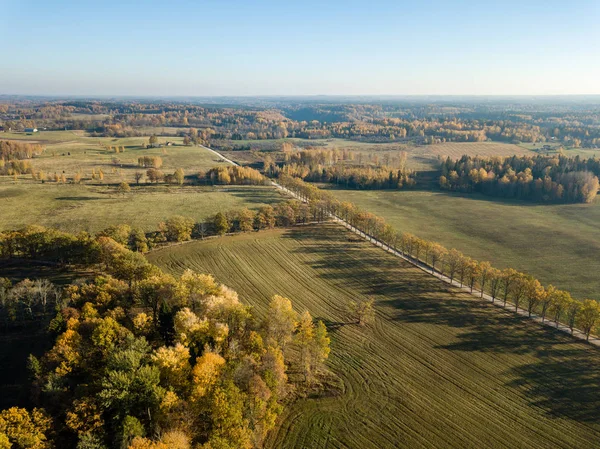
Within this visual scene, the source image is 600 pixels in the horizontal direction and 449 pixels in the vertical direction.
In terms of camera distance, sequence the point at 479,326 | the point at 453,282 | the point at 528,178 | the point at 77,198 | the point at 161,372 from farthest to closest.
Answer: the point at 528,178, the point at 77,198, the point at 453,282, the point at 479,326, the point at 161,372

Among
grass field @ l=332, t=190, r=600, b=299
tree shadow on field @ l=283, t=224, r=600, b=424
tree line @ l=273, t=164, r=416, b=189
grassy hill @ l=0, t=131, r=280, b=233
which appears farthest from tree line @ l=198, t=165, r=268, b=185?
tree shadow on field @ l=283, t=224, r=600, b=424

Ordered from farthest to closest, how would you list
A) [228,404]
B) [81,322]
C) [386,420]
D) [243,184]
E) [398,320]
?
[243,184]
[398,320]
[81,322]
[386,420]
[228,404]

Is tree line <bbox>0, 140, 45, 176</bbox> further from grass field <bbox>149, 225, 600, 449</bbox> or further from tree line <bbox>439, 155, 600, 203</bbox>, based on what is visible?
tree line <bbox>439, 155, 600, 203</bbox>

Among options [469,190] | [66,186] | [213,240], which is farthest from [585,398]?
[66,186]

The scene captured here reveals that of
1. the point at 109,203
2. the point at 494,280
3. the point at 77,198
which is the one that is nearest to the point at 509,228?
Result: the point at 494,280

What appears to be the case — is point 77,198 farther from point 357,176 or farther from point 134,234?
point 357,176

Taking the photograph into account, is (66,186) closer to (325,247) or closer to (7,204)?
(7,204)
